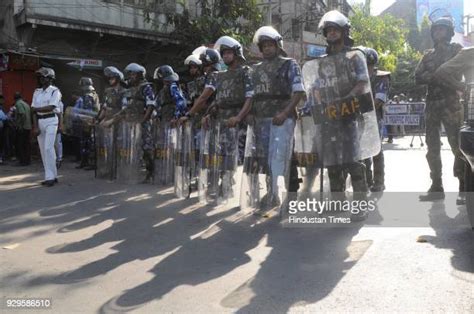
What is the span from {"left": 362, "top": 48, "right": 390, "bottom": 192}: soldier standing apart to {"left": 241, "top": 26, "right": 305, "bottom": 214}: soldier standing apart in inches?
49.9

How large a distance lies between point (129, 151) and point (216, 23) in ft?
22.8

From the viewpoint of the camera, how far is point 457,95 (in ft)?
18.9

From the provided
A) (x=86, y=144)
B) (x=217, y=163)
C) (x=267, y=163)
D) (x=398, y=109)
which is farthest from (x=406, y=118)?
(x=267, y=163)

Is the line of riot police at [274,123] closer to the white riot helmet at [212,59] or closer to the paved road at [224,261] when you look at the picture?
the white riot helmet at [212,59]

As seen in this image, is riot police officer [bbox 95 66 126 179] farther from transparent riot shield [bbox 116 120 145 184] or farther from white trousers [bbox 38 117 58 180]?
white trousers [bbox 38 117 58 180]

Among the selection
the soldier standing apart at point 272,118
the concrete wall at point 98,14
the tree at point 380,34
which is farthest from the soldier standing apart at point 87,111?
the tree at point 380,34

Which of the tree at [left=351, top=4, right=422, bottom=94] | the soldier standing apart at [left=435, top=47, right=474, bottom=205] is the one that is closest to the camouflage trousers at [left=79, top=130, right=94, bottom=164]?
the soldier standing apart at [left=435, top=47, right=474, bottom=205]

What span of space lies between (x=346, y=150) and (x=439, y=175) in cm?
175

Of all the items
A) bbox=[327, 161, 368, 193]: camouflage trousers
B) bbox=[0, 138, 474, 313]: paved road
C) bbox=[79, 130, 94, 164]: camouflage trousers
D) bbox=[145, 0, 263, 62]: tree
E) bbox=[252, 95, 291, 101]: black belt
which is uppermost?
bbox=[145, 0, 263, 62]: tree

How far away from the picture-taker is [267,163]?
17.6ft

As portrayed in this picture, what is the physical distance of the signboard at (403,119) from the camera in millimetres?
17641

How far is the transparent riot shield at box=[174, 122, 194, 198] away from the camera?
6.79m

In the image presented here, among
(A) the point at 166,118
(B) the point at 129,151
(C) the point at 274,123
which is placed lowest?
(B) the point at 129,151

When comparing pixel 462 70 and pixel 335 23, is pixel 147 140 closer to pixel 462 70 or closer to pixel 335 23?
pixel 335 23
